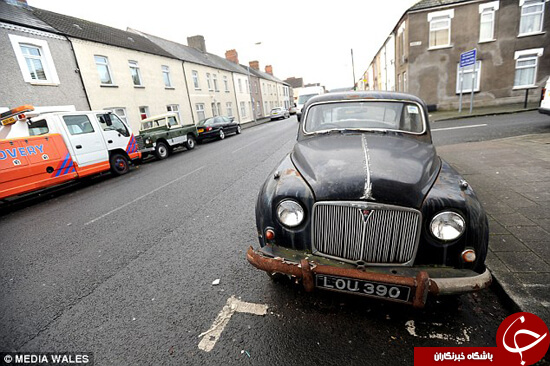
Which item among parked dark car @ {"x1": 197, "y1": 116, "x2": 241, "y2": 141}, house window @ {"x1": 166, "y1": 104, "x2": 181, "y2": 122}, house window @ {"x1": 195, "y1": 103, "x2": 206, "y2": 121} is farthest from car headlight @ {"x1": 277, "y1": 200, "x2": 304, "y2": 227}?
house window @ {"x1": 195, "y1": 103, "x2": 206, "y2": 121}

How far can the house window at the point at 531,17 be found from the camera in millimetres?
16016

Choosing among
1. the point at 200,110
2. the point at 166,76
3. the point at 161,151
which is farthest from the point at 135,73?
the point at 161,151

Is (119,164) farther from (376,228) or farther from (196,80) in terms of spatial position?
(196,80)

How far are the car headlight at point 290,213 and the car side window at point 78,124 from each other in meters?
8.81

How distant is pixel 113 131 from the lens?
952cm

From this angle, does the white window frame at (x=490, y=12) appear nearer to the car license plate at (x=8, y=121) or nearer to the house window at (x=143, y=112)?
the house window at (x=143, y=112)

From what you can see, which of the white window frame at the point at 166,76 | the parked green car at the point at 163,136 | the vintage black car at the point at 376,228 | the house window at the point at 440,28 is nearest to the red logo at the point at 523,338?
the vintage black car at the point at 376,228

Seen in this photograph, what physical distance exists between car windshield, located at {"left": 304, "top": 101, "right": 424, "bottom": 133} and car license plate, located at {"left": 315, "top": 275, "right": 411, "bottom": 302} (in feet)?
6.38

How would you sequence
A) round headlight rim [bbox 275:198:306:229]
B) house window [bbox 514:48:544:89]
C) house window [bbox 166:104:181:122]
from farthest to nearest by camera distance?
house window [bbox 166:104:181:122] → house window [bbox 514:48:544:89] → round headlight rim [bbox 275:198:306:229]

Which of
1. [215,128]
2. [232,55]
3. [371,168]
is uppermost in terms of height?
[232,55]

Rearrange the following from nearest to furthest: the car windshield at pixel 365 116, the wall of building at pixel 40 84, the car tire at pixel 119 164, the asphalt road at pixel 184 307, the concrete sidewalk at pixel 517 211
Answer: the asphalt road at pixel 184 307
the concrete sidewalk at pixel 517 211
the car windshield at pixel 365 116
the car tire at pixel 119 164
the wall of building at pixel 40 84

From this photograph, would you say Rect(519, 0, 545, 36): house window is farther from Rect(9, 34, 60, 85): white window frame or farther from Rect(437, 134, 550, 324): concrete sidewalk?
Rect(9, 34, 60, 85): white window frame

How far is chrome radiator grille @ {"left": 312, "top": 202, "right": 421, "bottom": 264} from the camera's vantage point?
1943mm

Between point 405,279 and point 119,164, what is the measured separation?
410 inches
